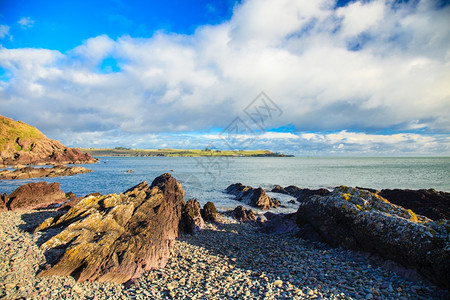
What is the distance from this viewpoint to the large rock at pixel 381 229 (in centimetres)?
738

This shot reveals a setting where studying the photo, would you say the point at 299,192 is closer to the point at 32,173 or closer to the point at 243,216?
the point at 243,216

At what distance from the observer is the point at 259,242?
1345cm

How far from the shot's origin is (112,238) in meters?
9.73

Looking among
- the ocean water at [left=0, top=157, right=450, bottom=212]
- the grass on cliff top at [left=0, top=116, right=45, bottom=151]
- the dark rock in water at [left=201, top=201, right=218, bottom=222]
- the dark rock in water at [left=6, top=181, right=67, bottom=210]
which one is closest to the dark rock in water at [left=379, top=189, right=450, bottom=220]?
the ocean water at [left=0, top=157, right=450, bottom=212]

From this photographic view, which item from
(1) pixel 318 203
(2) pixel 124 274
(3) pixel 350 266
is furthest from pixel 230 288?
(1) pixel 318 203

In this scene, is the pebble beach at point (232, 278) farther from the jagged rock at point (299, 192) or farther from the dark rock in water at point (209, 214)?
the jagged rock at point (299, 192)

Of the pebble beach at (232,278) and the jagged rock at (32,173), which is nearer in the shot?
the pebble beach at (232,278)

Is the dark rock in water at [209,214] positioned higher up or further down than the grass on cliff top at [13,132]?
further down

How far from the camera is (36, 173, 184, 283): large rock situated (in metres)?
8.26

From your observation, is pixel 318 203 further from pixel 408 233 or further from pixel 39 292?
pixel 39 292

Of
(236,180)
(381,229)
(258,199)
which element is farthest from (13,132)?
(381,229)

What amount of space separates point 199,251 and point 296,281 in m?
5.39

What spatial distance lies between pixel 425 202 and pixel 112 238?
24923 mm

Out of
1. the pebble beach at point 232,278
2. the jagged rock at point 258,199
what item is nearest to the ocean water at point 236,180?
the jagged rock at point 258,199
